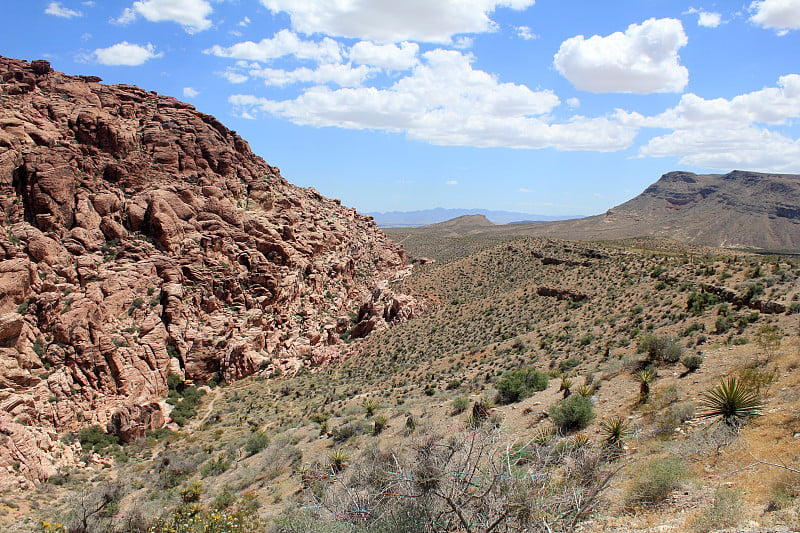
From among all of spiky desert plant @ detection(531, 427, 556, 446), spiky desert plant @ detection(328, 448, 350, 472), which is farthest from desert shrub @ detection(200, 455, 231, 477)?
spiky desert plant @ detection(531, 427, 556, 446)

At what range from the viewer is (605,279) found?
3444 cm

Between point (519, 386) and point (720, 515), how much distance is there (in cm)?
1070

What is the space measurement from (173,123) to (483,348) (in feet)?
108

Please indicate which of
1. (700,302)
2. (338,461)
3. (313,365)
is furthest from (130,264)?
(700,302)

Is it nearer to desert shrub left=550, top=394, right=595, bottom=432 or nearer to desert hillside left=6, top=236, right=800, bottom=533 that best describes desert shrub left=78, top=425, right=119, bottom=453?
desert hillside left=6, top=236, right=800, bottom=533

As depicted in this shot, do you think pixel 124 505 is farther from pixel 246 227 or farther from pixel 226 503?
pixel 246 227

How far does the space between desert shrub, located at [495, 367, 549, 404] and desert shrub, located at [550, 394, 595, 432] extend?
4.07m

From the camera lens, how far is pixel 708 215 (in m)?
133

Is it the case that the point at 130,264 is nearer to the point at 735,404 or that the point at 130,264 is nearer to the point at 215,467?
the point at 215,467

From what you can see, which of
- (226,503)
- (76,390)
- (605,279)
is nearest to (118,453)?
(76,390)

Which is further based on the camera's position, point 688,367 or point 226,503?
point 688,367

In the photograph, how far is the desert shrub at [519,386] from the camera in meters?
16.5

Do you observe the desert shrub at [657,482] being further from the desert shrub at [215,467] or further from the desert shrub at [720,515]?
the desert shrub at [215,467]

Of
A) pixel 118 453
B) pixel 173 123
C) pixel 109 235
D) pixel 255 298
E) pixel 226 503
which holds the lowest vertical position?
pixel 118 453
